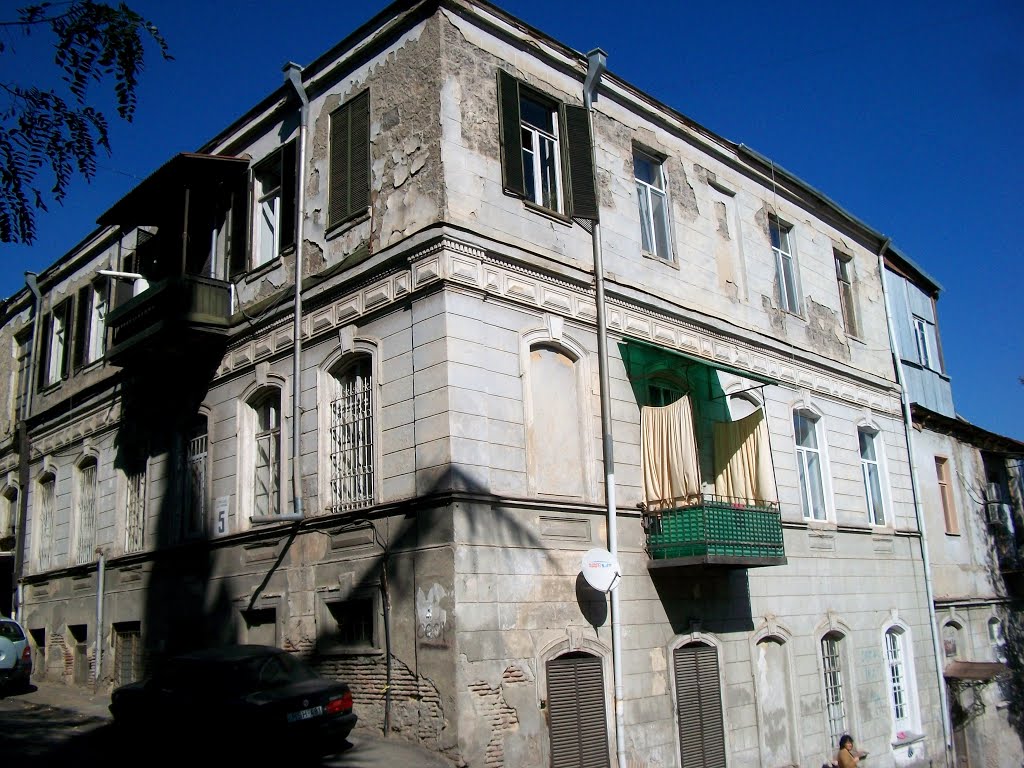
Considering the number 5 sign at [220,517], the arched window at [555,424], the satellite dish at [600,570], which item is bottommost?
the satellite dish at [600,570]

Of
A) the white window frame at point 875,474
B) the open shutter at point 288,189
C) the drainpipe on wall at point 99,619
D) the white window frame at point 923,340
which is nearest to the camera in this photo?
the open shutter at point 288,189

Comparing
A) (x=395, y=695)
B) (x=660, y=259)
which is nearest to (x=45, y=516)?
(x=395, y=695)

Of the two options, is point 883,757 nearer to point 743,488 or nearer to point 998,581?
point 743,488

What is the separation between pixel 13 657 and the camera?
57.2 feet

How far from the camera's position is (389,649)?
12.6 meters

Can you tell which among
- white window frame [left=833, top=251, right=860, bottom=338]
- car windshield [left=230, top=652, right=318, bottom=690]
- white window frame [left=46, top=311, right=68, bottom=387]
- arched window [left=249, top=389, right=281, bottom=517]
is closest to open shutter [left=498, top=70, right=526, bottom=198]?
arched window [left=249, top=389, right=281, bottom=517]

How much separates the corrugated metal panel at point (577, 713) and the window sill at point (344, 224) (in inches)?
284

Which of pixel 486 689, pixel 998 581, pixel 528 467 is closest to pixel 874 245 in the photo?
pixel 998 581

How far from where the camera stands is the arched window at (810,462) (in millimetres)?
19531

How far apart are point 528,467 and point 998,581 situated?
18.4 meters

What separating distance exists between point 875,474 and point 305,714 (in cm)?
1573

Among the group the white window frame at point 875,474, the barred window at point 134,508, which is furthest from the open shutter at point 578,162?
the barred window at point 134,508

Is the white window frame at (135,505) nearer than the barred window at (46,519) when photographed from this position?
Yes

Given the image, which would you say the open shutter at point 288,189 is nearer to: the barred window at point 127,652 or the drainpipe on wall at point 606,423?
the drainpipe on wall at point 606,423
